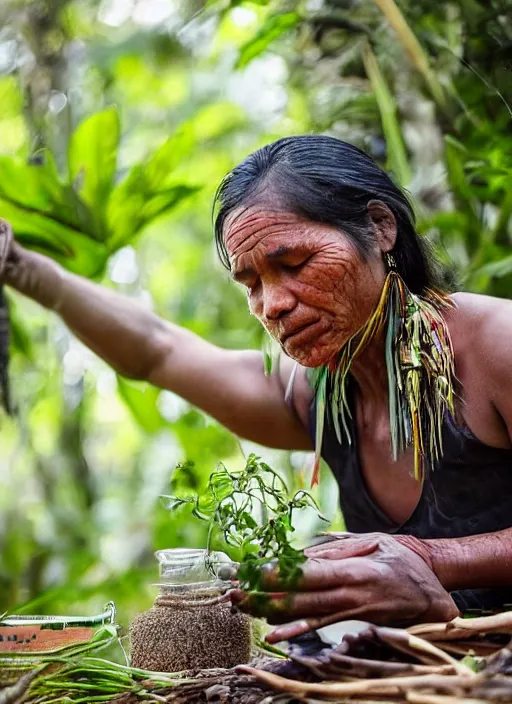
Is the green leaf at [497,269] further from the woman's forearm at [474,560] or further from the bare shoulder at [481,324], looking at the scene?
the woman's forearm at [474,560]

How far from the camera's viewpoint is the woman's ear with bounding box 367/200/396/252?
3.85 ft

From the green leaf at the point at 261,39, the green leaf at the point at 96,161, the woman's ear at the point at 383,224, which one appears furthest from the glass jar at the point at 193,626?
the green leaf at the point at 261,39

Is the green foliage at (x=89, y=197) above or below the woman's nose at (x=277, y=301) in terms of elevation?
above

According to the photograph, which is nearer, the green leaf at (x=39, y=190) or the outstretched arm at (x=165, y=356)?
the outstretched arm at (x=165, y=356)

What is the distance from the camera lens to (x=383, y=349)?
1.19 m

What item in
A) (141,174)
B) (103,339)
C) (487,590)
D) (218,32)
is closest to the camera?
(487,590)

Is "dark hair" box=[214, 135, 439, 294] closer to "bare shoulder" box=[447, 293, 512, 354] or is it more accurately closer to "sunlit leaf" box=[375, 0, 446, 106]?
"bare shoulder" box=[447, 293, 512, 354]

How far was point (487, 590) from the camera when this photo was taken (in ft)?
3.83

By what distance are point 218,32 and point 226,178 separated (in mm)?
1515

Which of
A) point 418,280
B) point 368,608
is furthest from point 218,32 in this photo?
point 368,608

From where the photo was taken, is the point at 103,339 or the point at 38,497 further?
the point at 38,497

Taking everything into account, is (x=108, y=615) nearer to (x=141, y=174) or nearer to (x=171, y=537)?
(x=171, y=537)

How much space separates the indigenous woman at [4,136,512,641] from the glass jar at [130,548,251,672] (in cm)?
15

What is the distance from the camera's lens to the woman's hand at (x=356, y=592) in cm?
81
